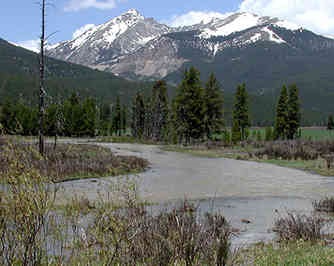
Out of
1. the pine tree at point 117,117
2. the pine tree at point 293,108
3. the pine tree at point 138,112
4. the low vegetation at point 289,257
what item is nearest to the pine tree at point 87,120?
the pine tree at point 117,117

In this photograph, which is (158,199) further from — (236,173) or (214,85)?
(214,85)

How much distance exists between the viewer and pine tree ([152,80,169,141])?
73.5 m

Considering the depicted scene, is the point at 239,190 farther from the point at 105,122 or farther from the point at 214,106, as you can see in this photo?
the point at 105,122

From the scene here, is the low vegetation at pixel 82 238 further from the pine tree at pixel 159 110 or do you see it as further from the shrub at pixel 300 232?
Answer: the pine tree at pixel 159 110

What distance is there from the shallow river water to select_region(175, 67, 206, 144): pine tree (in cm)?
2969

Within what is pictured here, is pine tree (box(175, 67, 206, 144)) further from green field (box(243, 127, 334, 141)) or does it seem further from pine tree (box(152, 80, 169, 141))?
green field (box(243, 127, 334, 141))

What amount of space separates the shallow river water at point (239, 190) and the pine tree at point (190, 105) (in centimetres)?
2969

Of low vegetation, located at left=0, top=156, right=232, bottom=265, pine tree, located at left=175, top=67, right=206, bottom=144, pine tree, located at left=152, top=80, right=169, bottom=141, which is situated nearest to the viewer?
low vegetation, located at left=0, top=156, right=232, bottom=265

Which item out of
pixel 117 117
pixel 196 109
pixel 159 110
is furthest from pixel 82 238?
pixel 117 117

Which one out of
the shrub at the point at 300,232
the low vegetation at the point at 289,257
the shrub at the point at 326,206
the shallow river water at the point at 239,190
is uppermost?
the low vegetation at the point at 289,257

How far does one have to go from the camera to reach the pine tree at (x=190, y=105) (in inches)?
2254

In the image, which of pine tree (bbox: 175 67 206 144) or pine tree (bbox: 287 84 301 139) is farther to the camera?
pine tree (bbox: 287 84 301 139)

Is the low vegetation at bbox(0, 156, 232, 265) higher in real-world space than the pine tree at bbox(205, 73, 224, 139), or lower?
lower

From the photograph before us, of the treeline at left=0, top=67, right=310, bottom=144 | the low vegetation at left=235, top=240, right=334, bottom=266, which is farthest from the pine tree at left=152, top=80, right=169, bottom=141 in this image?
the low vegetation at left=235, top=240, right=334, bottom=266
